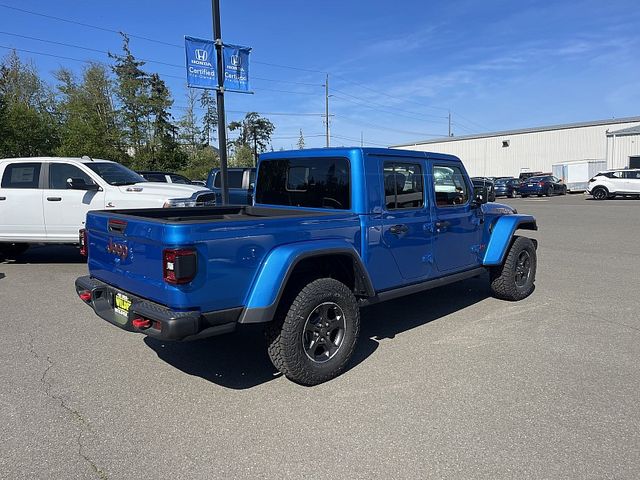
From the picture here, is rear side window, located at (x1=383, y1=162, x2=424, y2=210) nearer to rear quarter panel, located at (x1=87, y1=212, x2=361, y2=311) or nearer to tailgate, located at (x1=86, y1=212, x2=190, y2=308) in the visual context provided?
rear quarter panel, located at (x1=87, y1=212, x2=361, y2=311)

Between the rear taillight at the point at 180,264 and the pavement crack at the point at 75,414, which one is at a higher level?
the rear taillight at the point at 180,264

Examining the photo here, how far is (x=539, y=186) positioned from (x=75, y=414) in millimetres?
36487

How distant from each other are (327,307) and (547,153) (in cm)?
5524

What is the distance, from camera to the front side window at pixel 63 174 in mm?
8852

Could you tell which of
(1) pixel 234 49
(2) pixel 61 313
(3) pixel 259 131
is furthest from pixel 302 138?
(2) pixel 61 313

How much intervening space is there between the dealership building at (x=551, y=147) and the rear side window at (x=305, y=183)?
4135cm

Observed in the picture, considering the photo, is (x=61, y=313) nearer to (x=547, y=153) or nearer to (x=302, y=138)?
(x=547, y=153)

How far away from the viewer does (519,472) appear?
2.71m

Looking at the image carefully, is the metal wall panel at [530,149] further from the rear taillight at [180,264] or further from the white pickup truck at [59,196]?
the rear taillight at [180,264]

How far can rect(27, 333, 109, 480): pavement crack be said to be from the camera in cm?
275

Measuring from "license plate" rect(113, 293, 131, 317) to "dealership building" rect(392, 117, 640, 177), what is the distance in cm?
4334

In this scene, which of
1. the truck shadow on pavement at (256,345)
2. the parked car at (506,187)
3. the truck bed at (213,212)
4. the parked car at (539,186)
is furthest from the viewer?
the parked car at (506,187)

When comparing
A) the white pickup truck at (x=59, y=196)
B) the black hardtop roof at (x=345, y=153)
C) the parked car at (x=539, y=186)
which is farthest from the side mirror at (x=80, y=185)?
the parked car at (x=539, y=186)

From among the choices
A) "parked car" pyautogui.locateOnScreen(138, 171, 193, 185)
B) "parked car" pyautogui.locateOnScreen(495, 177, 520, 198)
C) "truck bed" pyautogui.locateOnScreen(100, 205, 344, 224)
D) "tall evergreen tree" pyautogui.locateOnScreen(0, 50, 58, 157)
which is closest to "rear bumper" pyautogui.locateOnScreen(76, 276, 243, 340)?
"truck bed" pyautogui.locateOnScreen(100, 205, 344, 224)
